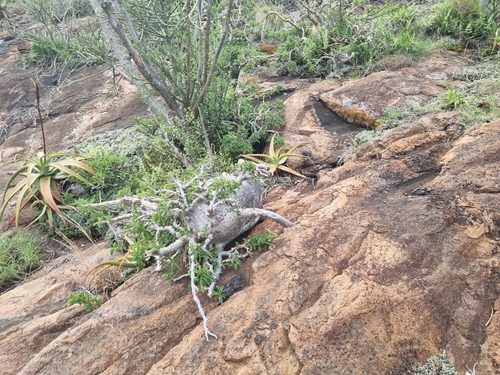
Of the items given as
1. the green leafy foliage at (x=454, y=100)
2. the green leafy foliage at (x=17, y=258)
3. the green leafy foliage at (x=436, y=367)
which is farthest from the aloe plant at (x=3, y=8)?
the green leafy foliage at (x=436, y=367)

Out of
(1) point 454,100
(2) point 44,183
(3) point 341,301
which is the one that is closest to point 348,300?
(3) point 341,301

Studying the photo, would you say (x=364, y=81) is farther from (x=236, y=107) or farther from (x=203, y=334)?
(x=203, y=334)

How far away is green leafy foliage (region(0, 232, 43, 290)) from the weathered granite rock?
3.86 metres

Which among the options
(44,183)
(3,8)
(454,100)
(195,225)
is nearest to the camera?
(195,225)

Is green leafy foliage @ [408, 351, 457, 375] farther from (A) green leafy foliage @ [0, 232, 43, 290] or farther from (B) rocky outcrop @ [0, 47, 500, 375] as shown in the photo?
(A) green leafy foliage @ [0, 232, 43, 290]

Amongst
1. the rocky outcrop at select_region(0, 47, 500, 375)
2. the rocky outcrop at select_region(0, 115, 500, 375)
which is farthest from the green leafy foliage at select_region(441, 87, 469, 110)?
the rocky outcrop at select_region(0, 115, 500, 375)

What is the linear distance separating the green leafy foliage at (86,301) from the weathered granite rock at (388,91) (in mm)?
3372

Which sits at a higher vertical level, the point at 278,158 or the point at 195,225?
the point at 195,225

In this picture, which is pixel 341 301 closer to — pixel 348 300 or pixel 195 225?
pixel 348 300

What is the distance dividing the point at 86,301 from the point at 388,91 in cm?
401

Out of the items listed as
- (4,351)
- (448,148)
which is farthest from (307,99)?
(4,351)

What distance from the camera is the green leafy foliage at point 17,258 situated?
3.41 meters

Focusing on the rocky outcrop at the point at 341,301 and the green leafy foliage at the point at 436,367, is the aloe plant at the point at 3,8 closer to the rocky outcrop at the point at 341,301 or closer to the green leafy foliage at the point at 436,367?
the rocky outcrop at the point at 341,301

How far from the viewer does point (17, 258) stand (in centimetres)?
360
